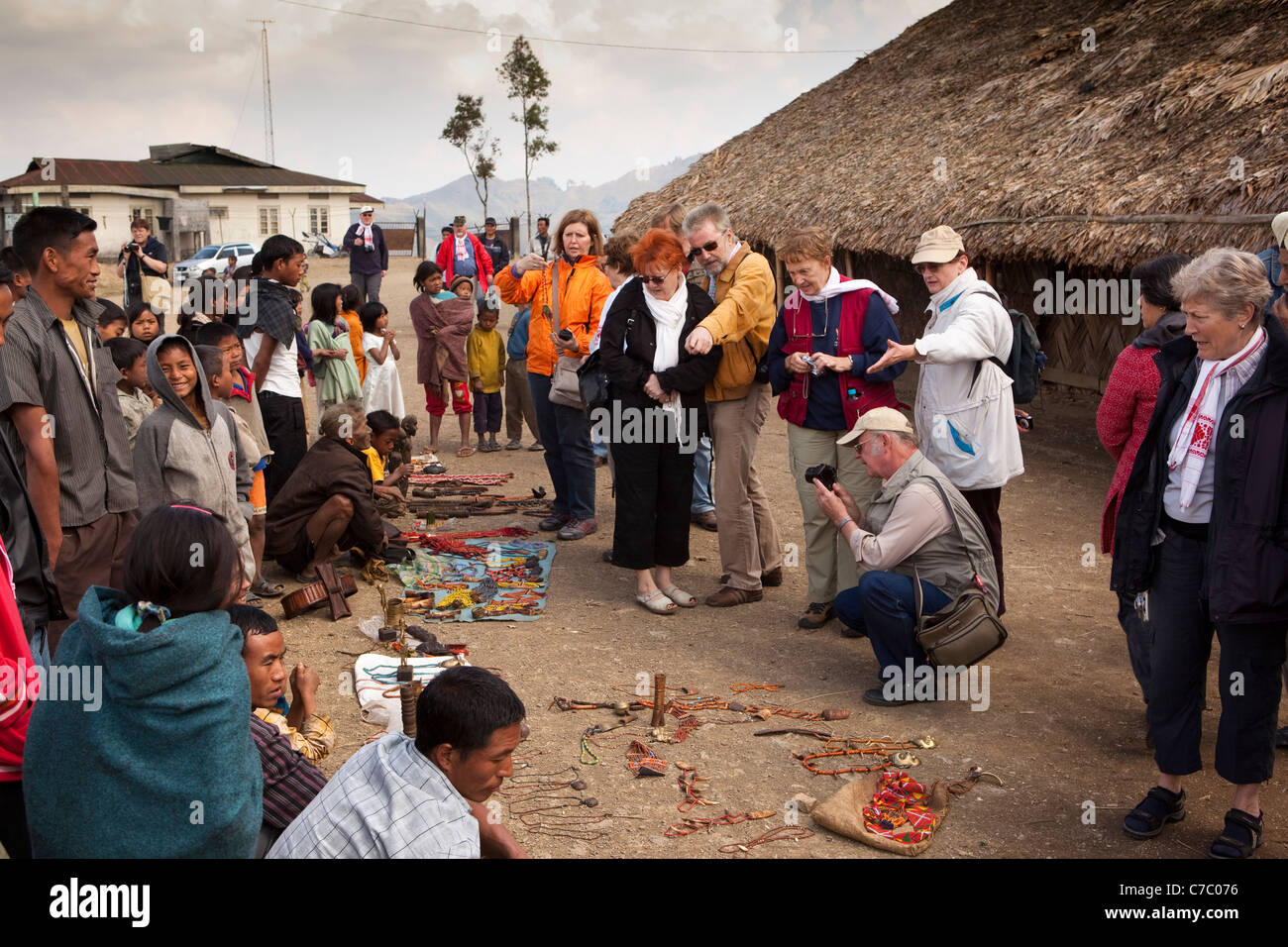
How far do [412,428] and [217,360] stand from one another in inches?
130

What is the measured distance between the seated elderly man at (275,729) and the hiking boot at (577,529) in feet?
12.3

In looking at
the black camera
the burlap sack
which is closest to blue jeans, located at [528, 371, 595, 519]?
the black camera

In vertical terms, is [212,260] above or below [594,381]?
above

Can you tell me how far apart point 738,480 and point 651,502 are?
20.2 inches

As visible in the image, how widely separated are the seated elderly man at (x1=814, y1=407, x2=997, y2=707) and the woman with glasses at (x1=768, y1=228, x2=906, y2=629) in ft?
2.05

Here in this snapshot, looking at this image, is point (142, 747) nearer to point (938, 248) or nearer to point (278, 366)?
point (938, 248)

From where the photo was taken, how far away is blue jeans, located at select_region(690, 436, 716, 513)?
7.92m

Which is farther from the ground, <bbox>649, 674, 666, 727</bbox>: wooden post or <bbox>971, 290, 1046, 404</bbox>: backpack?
<bbox>971, 290, 1046, 404</bbox>: backpack

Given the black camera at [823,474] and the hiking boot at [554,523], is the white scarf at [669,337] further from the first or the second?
the hiking boot at [554,523]

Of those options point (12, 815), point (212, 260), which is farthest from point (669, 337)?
point (212, 260)

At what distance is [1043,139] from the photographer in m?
11.0

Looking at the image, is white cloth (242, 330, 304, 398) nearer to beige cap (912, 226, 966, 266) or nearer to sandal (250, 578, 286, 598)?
sandal (250, 578, 286, 598)

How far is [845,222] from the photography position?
42.4 feet

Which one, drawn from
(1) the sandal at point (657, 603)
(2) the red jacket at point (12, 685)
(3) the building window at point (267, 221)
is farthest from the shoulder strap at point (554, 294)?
(3) the building window at point (267, 221)
